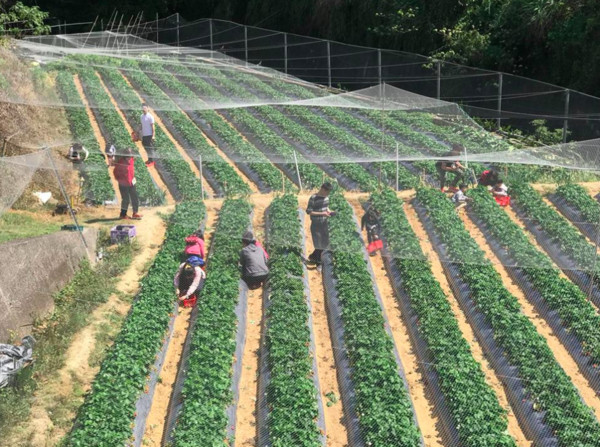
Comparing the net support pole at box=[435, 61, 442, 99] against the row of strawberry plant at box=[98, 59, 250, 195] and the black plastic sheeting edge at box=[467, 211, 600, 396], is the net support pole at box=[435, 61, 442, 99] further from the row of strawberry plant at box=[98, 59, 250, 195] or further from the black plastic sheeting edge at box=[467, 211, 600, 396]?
the black plastic sheeting edge at box=[467, 211, 600, 396]

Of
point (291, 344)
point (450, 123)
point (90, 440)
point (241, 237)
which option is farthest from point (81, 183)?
point (450, 123)

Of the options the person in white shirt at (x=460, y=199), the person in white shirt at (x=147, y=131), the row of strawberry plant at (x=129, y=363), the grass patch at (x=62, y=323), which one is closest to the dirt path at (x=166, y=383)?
the row of strawberry plant at (x=129, y=363)

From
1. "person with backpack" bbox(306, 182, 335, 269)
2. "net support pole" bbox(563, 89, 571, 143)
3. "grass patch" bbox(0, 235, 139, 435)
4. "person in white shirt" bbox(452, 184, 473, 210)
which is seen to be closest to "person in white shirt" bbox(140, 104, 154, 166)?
"grass patch" bbox(0, 235, 139, 435)

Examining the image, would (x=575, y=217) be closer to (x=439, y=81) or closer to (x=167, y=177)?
(x=167, y=177)

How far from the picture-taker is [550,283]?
13.8m

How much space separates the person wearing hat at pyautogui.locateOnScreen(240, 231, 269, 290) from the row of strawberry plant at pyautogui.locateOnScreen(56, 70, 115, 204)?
421cm

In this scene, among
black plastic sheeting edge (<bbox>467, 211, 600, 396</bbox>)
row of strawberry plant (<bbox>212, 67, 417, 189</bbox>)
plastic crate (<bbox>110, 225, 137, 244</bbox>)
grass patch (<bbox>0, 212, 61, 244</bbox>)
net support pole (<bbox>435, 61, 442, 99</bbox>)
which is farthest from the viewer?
net support pole (<bbox>435, 61, 442, 99</bbox>)

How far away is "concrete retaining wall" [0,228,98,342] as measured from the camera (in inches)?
499

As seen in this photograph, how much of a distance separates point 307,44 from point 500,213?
1682 cm

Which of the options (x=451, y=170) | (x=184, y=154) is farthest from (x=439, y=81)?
(x=451, y=170)

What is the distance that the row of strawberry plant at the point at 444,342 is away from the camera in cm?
1044

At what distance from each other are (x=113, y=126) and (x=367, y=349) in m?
12.2

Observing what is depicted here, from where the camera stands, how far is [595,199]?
52.7 feet

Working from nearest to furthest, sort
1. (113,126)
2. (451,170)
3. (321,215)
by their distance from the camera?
1. (321,215)
2. (451,170)
3. (113,126)
